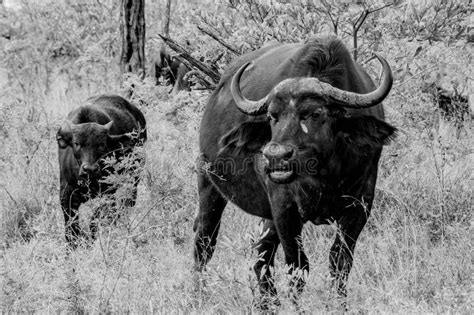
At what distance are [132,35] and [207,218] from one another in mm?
3907

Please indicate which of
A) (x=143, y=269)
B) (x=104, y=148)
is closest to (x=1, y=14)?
(x=104, y=148)

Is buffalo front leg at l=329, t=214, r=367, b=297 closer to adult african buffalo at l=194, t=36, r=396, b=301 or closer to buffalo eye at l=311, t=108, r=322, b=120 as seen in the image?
adult african buffalo at l=194, t=36, r=396, b=301

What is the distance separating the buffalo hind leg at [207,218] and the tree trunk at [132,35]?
11.1 feet

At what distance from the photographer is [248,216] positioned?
23.0 ft

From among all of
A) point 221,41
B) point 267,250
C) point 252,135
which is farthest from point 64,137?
point 252,135

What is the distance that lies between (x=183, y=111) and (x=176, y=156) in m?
0.43

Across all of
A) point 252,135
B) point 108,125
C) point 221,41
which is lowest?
point 108,125

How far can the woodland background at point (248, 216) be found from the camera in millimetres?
4918

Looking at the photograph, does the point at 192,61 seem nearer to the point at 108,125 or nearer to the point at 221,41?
the point at 221,41

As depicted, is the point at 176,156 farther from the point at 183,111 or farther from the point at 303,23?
the point at 303,23

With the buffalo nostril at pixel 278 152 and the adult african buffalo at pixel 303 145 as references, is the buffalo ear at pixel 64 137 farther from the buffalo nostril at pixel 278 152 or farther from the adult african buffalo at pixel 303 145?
the buffalo nostril at pixel 278 152

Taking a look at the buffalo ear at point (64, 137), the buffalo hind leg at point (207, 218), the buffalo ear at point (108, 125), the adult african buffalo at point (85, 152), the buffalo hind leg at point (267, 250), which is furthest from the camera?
the buffalo ear at point (108, 125)

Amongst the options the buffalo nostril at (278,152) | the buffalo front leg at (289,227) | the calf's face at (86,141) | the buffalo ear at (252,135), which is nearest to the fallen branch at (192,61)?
the calf's face at (86,141)

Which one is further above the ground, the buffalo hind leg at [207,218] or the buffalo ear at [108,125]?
the buffalo hind leg at [207,218]
